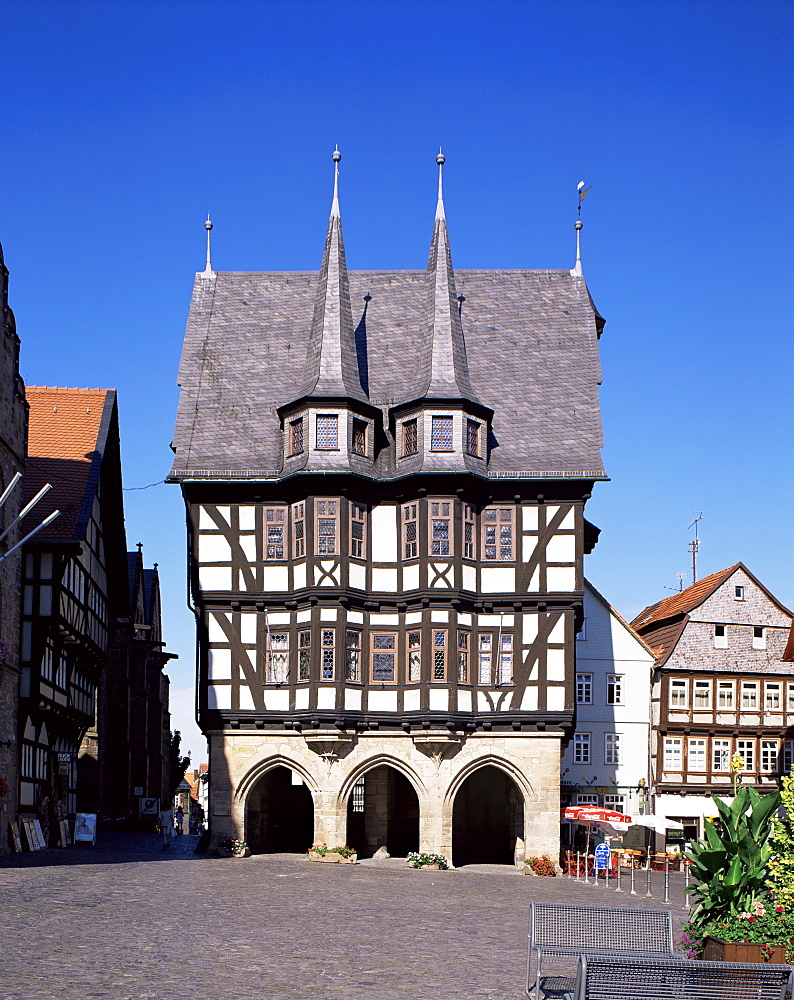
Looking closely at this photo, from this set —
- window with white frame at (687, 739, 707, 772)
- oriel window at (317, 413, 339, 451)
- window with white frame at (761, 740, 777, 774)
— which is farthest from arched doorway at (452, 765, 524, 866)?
window with white frame at (761, 740, 777, 774)

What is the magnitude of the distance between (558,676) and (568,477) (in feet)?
16.7

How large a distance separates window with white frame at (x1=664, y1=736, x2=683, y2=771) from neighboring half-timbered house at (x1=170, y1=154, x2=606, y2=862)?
13005mm

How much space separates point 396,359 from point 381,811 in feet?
40.6

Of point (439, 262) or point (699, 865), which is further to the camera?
point (439, 262)

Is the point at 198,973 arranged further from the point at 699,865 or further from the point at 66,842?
the point at 66,842

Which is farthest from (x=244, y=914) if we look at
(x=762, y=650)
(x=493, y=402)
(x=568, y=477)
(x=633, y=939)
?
(x=762, y=650)

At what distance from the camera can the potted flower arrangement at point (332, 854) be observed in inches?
1361

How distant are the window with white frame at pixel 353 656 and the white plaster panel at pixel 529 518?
5126 millimetres

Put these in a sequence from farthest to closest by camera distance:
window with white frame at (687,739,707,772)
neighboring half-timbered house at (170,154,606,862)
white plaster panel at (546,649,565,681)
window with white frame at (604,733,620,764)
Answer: window with white frame at (604,733,620,764) → window with white frame at (687,739,707,772) → white plaster panel at (546,649,565,681) → neighboring half-timbered house at (170,154,606,862)

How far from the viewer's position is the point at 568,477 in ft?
118

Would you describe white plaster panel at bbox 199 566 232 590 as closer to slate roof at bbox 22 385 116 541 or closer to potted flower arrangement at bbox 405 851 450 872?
slate roof at bbox 22 385 116 541

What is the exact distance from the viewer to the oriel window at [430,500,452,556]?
3550 centimetres

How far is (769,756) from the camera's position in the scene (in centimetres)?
5075

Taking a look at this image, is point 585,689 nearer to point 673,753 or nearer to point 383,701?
point 673,753
